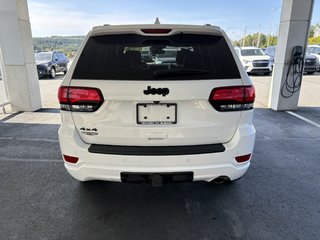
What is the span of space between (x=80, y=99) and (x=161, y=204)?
1.40 m

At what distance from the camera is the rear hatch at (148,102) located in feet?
6.69

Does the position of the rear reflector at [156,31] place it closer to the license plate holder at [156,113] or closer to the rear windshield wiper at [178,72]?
the rear windshield wiper at [178,72]

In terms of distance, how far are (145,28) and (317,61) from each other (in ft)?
56.2

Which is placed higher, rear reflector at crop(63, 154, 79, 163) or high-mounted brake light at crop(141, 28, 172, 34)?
high-mounted brake light at crop(141, 28, 172, 34)

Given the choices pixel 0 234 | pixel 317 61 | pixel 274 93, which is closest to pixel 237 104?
pixel 0 234

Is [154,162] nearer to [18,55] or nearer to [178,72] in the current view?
[178,72]

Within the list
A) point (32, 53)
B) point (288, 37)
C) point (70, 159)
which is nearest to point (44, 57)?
point (32, 53)

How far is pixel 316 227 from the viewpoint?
236cm

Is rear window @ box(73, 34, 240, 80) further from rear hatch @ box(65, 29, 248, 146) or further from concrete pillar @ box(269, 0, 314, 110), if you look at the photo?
concrete pillar @ box(269, 0, 314, 110)

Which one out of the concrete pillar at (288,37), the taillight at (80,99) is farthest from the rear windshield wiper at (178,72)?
the concrete pillar at (288,37)

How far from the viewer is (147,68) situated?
231cm

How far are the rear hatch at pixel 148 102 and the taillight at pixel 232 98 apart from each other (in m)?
0.02

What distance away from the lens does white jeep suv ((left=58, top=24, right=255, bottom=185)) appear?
2.06 m

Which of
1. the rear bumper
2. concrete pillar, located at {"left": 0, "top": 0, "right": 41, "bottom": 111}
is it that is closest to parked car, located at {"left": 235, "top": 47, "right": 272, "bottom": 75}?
concrete pillar, located at {"left": 0, "top": 0, "right": 41, "bottom": 111}
